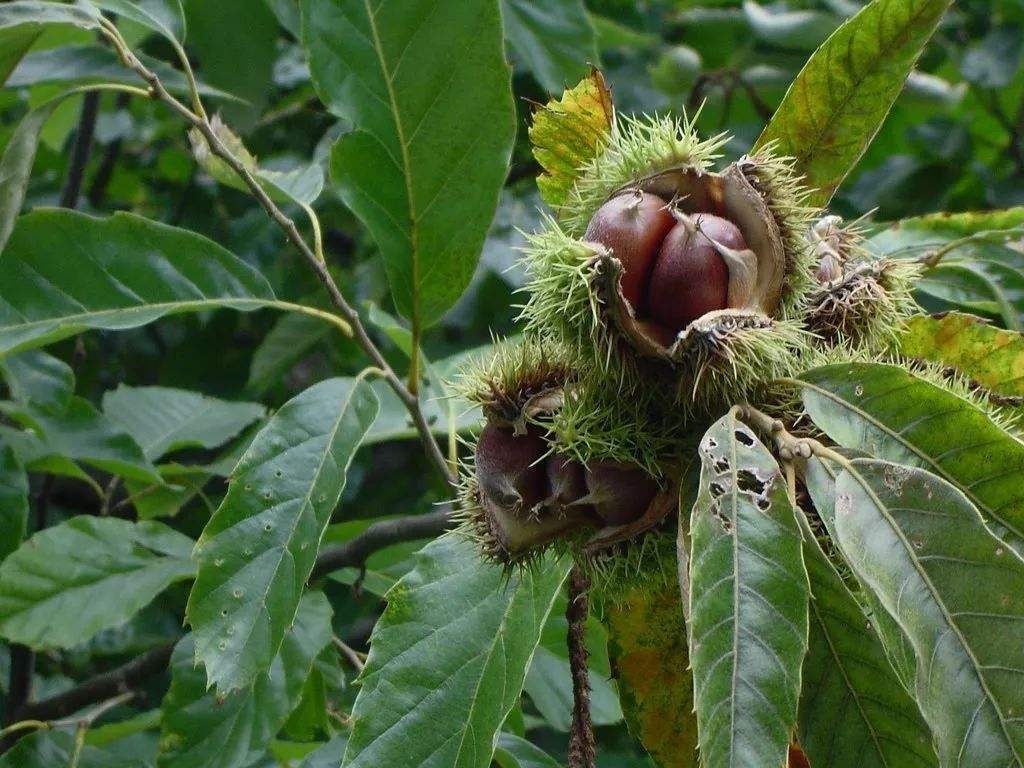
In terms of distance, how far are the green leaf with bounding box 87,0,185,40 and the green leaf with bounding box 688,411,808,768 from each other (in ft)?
3.33

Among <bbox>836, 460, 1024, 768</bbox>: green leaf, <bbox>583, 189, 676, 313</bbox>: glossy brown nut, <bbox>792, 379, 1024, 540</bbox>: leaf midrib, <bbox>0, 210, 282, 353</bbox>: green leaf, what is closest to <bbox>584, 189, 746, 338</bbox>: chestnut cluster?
<bbox>583, 189, 676, 313</bbox>: glossy brown nut

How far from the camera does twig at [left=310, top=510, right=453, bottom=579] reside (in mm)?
1429

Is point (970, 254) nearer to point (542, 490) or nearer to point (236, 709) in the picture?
point (542, 490)

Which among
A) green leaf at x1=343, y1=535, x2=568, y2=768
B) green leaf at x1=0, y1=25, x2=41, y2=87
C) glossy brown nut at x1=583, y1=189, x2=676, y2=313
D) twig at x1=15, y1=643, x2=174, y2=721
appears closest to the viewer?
glossy brown nut at x1=583, y1=189, x2=676, y2=313

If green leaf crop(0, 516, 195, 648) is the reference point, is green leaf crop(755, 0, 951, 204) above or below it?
above

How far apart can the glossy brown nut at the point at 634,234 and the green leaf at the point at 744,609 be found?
185 mm

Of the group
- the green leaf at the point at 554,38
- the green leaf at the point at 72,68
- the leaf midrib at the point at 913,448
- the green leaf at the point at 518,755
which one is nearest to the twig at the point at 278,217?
the green leaf at the point at 72,68

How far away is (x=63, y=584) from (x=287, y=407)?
21.0 inches

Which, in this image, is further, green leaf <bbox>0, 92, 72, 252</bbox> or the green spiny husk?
green leaf <bbox>0, 92, 72, 252</bbox>

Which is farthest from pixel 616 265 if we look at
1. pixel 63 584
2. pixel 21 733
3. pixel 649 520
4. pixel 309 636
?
pixel 21 733

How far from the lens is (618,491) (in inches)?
39.4

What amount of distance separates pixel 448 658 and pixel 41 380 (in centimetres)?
77

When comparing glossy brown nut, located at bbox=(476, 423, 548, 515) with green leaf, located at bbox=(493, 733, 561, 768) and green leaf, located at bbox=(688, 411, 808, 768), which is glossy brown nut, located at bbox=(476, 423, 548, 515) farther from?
green leaf, located at bbox=(493, 733, 561, 768)

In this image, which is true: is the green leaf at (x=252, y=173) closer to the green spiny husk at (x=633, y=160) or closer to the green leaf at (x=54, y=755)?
the green spiny husk at (x=633, y=160)
